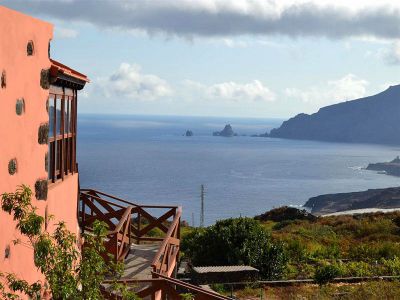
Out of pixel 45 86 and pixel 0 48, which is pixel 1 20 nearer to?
pixel 0 48

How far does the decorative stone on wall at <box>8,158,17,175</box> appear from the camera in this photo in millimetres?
8502

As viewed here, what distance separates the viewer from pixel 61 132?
12.6 metres

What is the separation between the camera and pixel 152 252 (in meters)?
16.5

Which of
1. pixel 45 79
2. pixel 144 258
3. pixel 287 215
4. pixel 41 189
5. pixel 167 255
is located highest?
pixel 45 79

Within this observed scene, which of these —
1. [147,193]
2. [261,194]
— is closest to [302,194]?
[261,194]

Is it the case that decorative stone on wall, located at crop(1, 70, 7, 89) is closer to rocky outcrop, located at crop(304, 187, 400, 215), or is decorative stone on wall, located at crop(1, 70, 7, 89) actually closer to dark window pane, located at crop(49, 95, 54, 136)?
dark window pane, located at crop(49, 95, 54, 136)

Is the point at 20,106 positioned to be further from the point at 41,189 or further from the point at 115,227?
the point at 115,227

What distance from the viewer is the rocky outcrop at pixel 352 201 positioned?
4884 inches

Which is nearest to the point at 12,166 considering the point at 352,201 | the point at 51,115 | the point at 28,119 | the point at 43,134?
the point at 28,119

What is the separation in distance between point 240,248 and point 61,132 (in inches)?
364

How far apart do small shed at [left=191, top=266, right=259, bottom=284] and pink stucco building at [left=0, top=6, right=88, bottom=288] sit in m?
6.24

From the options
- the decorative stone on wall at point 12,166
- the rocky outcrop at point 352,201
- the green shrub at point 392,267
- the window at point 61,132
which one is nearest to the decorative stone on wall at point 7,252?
the decorative stone on wall at point 12,166

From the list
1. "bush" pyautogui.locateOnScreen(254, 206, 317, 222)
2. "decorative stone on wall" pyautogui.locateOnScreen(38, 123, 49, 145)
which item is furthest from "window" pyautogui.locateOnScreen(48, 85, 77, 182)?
"bush" pyautogui.locateOnScreen(254, 206, 317, 222)

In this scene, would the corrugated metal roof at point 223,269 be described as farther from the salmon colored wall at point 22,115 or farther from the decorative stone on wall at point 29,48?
the decorative stone on wall at point 29,48
